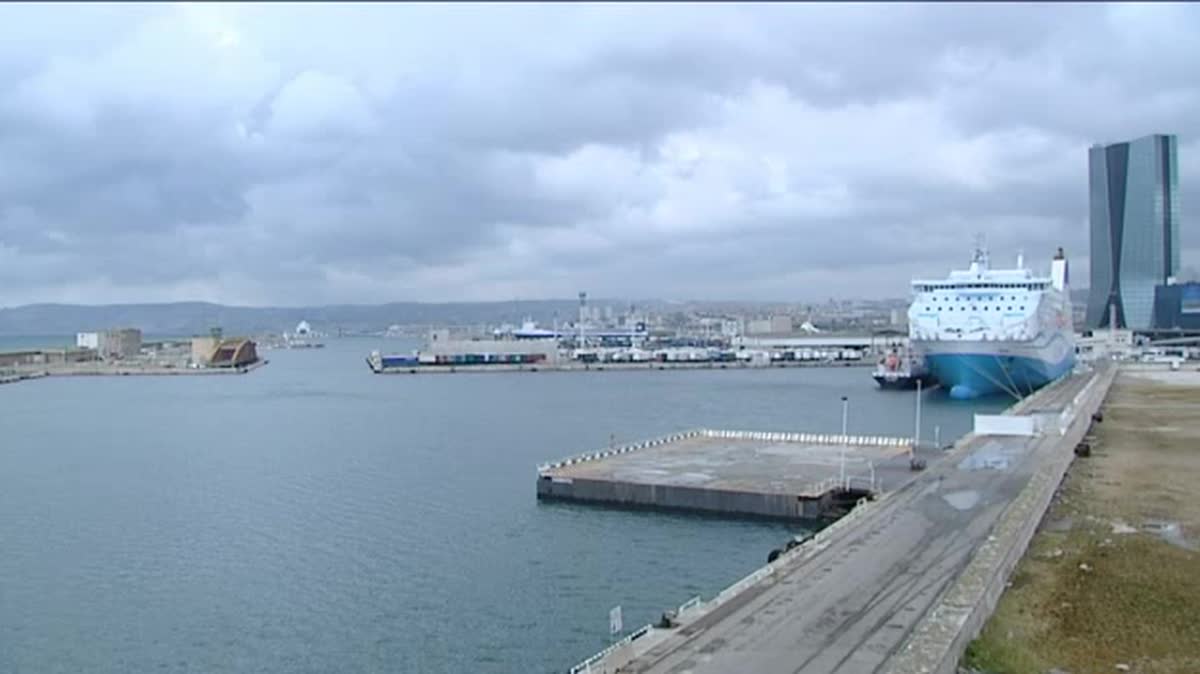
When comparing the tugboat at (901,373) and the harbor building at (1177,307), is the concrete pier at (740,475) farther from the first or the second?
the harbor building at (1177,307)

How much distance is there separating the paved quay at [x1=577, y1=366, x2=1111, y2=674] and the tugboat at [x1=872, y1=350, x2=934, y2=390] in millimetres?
47669

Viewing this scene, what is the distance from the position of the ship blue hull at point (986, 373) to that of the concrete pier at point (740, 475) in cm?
2368

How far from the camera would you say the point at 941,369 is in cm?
5953

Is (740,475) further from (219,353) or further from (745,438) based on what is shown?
(219,353)

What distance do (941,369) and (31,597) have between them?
49556mm

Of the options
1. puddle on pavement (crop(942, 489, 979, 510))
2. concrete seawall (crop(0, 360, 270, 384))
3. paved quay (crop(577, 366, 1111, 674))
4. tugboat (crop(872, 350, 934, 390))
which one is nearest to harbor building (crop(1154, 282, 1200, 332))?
tugboat (crop(872, 350, 934, 390))

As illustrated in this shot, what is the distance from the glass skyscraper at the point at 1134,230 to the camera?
16212 cm

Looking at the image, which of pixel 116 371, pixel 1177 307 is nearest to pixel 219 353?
pixel 116 371

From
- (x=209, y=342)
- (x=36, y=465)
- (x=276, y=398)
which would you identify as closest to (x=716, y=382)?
(x=276, y=398)

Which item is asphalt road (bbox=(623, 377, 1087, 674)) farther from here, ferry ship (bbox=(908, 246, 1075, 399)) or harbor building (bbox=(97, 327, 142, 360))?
harbor building (bbox=(97, 327, 142, 360))

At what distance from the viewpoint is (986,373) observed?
58.0 m

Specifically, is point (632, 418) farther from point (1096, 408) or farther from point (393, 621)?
point (393, 621)

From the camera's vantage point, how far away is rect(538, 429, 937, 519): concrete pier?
26719 mm

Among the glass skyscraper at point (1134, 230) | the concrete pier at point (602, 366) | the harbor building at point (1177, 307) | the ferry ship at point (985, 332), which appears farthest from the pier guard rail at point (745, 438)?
the glass skyscraper at point (1134, 230)
